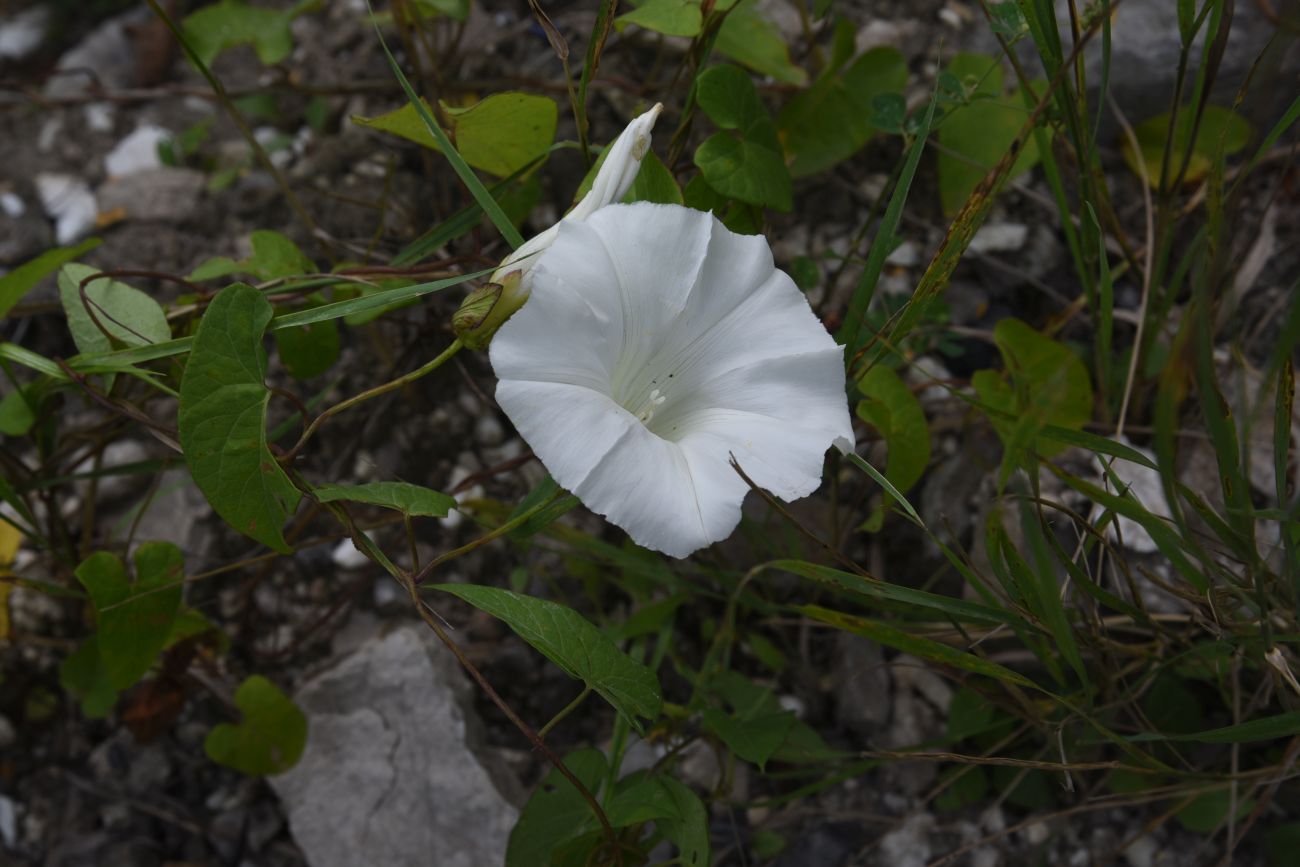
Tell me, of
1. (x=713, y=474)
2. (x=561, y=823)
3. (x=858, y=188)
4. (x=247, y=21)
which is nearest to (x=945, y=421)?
(x=858, y=188)

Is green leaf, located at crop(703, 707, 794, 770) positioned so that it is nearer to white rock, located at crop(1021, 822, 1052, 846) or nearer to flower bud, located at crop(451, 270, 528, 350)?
white rock, located at crop(1021, 822, 1052, 846)

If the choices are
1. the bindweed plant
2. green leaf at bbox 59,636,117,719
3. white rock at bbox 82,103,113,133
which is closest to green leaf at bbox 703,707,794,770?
the bindweed plant

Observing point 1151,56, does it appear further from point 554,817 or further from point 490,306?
point 554,817

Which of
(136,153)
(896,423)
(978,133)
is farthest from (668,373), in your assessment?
(136,153)

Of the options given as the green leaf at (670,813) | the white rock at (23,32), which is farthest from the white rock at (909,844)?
the white rock at (23,32)

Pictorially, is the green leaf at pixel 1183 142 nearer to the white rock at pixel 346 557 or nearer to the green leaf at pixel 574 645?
the green leaf at pixel 574 645

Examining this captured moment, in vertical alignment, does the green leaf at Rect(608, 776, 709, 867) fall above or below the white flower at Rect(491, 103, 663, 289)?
below

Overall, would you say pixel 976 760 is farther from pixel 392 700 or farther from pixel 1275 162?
pixel 1275 162
